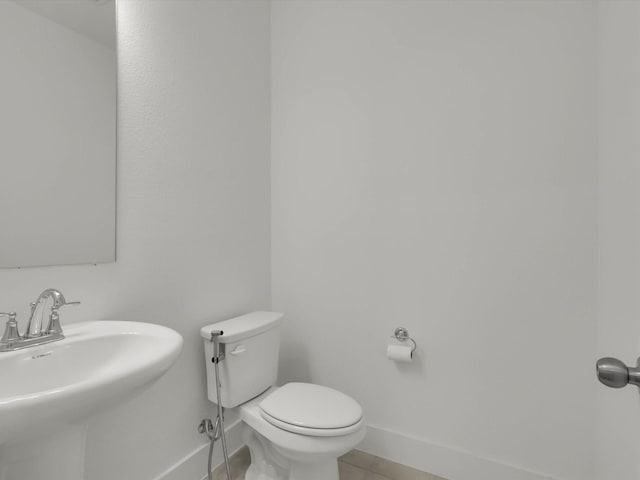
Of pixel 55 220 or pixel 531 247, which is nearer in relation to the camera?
pixel 55 220

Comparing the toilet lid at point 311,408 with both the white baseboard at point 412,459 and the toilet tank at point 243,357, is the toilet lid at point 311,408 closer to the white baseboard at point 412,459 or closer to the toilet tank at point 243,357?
the toilet tank at point 243,357

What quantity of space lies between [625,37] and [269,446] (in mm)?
1808

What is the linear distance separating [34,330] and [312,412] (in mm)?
931

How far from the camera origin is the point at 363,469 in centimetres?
158

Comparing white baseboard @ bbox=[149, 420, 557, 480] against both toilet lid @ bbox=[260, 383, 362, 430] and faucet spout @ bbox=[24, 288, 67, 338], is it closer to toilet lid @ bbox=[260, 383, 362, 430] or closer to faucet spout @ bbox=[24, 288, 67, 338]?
toilet lid @ bbox=[260, 383, 362, 430]

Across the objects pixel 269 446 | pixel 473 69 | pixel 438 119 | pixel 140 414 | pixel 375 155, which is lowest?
pixel 269 446

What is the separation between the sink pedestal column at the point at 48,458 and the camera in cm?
69

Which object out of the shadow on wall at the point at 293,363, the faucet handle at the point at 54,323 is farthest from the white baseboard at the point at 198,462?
the faucet handle at the point at 54,323

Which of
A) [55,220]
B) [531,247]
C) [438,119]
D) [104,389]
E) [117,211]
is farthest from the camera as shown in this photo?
[438,119]

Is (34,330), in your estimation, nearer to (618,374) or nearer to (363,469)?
(618,374)

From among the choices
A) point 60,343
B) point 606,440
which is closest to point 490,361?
point 606,440

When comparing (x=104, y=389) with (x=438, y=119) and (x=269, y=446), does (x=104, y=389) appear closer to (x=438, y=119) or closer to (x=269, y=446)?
(x=269, y=446)

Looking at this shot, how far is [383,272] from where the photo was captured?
5.47 feet

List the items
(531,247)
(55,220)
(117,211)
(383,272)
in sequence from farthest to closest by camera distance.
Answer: (383,272), (531,247), (117,211), (55,220)
